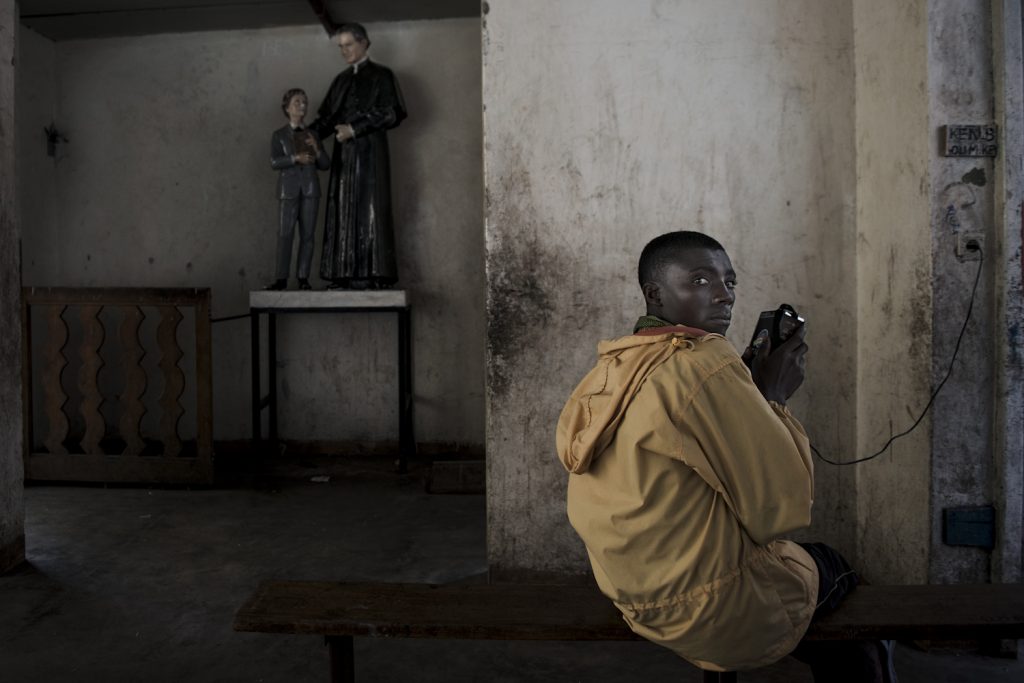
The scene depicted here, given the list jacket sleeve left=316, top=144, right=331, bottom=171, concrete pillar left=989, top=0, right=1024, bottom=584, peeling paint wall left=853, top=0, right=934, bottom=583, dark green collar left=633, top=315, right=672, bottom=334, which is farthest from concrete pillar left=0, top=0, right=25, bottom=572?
concrete pillar left=989, top=0, right=1024, bottom=584

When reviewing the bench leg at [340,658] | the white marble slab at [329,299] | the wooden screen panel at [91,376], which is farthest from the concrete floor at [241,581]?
the white marble slab at [329,299]

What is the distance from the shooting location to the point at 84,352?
443 centimetres

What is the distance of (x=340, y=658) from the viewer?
5.87 ft

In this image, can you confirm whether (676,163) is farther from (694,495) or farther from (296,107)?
(296,107)

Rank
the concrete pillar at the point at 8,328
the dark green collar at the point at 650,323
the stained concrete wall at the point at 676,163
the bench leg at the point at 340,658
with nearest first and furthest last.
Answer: the dark green collar at the point at 650,323
the bench leg at the point at 340,658
the stained concrete wall at the point at 676,163
the concrete pillar at the point at 8,328

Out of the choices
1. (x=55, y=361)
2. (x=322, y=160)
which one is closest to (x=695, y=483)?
(x=322, y=160)

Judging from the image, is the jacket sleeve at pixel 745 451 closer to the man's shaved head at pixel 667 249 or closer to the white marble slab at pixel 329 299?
the man's shaved head at pixel 667 249

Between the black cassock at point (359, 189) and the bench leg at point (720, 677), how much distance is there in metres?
3.63

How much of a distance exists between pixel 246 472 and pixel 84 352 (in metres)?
1.20

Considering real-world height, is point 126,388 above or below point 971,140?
below

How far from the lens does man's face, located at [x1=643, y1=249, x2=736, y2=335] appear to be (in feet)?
5.23

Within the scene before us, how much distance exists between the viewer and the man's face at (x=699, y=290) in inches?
62.7

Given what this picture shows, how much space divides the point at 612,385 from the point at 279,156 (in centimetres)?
401

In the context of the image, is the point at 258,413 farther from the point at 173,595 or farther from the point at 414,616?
the point at 414,616
